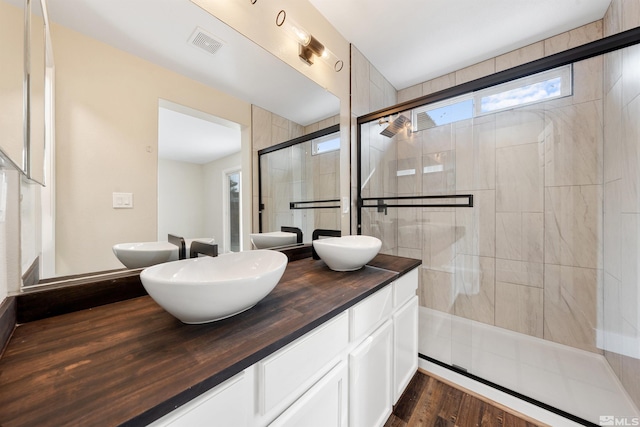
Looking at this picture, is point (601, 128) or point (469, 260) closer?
point (601, 128)

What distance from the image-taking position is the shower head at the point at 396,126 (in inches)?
83.1

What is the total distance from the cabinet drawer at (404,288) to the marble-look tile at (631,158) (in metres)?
1.21

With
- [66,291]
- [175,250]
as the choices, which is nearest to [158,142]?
[175,250]

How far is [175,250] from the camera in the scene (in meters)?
1.00

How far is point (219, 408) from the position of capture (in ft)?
1.63

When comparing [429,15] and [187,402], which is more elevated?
[429,15]

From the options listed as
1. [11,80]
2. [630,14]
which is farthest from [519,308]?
[11,80]

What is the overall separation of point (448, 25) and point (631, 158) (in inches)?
55.8

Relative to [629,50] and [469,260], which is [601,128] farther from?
[469,260]

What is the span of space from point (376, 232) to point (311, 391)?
63.8 inches

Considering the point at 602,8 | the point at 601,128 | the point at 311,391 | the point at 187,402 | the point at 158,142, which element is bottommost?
the point at 311,391

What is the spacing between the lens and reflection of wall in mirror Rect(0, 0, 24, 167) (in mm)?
550

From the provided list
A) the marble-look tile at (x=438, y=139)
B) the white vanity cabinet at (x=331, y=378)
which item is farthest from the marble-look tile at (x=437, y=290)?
the marble-look tile at (x=438, y=139)

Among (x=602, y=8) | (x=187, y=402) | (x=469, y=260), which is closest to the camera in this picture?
(x=187, y=402)
